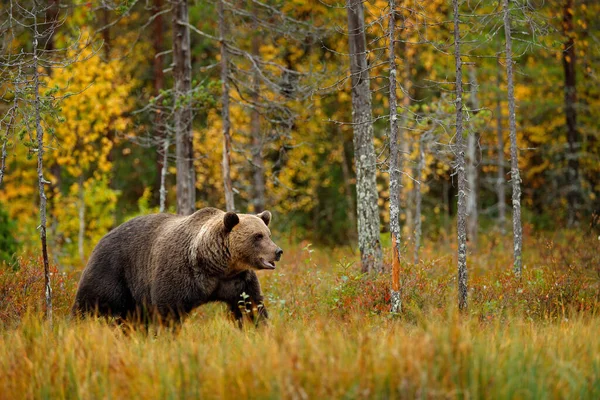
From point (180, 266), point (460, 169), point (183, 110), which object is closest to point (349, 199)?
point (183, 110)

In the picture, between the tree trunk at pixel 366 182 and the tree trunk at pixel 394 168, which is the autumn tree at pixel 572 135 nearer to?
the tree trunk at pixel 366 182

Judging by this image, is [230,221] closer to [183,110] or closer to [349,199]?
[183,110]

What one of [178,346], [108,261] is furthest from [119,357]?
[108,261]

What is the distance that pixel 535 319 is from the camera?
889 centimetres

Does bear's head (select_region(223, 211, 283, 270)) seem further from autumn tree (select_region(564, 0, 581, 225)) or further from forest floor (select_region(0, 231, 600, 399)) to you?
autumn tree (select_region(564, 0, 581, 225))

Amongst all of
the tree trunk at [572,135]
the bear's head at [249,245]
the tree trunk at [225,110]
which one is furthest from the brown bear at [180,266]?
the tree trunk at [572,135]

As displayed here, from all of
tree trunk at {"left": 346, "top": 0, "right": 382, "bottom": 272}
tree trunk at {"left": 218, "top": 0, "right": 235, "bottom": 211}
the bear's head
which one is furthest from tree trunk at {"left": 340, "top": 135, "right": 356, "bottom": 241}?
the bear's head

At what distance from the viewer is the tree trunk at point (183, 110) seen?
14.0 meters

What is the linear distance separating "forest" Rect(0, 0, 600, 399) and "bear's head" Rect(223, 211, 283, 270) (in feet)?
2.28

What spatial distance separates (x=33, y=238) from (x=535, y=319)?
42.5ft

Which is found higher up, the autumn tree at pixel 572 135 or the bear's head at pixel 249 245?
the autumn tree at pixel 572 135

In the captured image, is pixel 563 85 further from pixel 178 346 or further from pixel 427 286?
pixel 178 346

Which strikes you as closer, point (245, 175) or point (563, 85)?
point (563, 85)

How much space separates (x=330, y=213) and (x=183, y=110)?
39.8 feet
